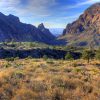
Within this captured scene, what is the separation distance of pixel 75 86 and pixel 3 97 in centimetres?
442

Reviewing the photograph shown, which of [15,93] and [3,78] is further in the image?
[3,78]

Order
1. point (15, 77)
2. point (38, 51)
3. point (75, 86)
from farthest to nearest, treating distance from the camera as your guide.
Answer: point (38, 51) < point (15, 77) < point (75, 86)

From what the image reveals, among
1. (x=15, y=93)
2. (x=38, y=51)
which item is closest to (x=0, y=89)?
(x=15, y=93)

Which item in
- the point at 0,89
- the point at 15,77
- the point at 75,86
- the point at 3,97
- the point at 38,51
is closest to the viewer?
the point at 3,97

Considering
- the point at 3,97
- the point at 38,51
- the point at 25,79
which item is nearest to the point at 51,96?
the point at 3,97

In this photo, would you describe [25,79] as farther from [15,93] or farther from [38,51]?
[38,51]

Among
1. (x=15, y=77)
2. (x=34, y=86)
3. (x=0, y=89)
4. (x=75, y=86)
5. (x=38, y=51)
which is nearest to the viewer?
(x=0, y=89)

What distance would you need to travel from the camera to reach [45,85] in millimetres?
14211

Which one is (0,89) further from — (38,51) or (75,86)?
(38,51)

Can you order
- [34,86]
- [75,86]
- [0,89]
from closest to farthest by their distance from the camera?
1. [0,89]
2. [34,86]
3. [75,86]

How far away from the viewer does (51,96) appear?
41.7 feet

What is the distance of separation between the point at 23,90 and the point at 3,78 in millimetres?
2695

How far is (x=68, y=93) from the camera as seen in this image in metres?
13.3

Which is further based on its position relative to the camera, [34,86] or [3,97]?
[34,86]
